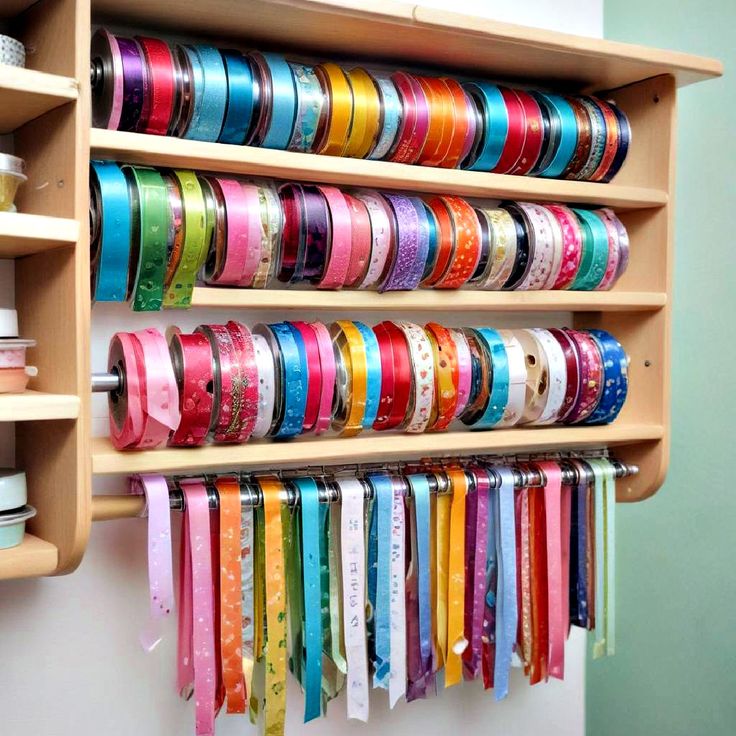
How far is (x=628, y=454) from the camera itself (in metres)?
1.70

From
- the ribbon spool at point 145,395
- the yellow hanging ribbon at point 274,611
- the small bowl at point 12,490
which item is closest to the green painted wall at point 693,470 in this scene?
the yellow hanging ribbon at point 274,611

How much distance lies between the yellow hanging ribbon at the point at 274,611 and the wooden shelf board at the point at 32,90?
0.60 metres

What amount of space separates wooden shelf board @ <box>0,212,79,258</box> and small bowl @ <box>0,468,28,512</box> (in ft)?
0.96

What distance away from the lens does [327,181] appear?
1.41m

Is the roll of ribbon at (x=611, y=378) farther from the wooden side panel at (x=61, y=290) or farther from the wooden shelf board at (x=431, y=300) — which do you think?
the wooden side panel at (x=61, y=290)

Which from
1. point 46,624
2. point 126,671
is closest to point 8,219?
point 46,624

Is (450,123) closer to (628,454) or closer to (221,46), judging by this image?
(221,46)

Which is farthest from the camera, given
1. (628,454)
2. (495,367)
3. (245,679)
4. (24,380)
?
(628,454)

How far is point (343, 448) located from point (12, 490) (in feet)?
1.50

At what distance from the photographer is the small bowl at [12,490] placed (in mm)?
1167

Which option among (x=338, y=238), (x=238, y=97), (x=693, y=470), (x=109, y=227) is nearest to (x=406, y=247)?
(x=338, y=238)

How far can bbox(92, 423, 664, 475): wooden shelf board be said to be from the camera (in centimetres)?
126

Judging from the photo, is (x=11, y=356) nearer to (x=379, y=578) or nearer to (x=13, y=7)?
(x=13, y=7)

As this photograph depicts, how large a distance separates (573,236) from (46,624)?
1.03 m
